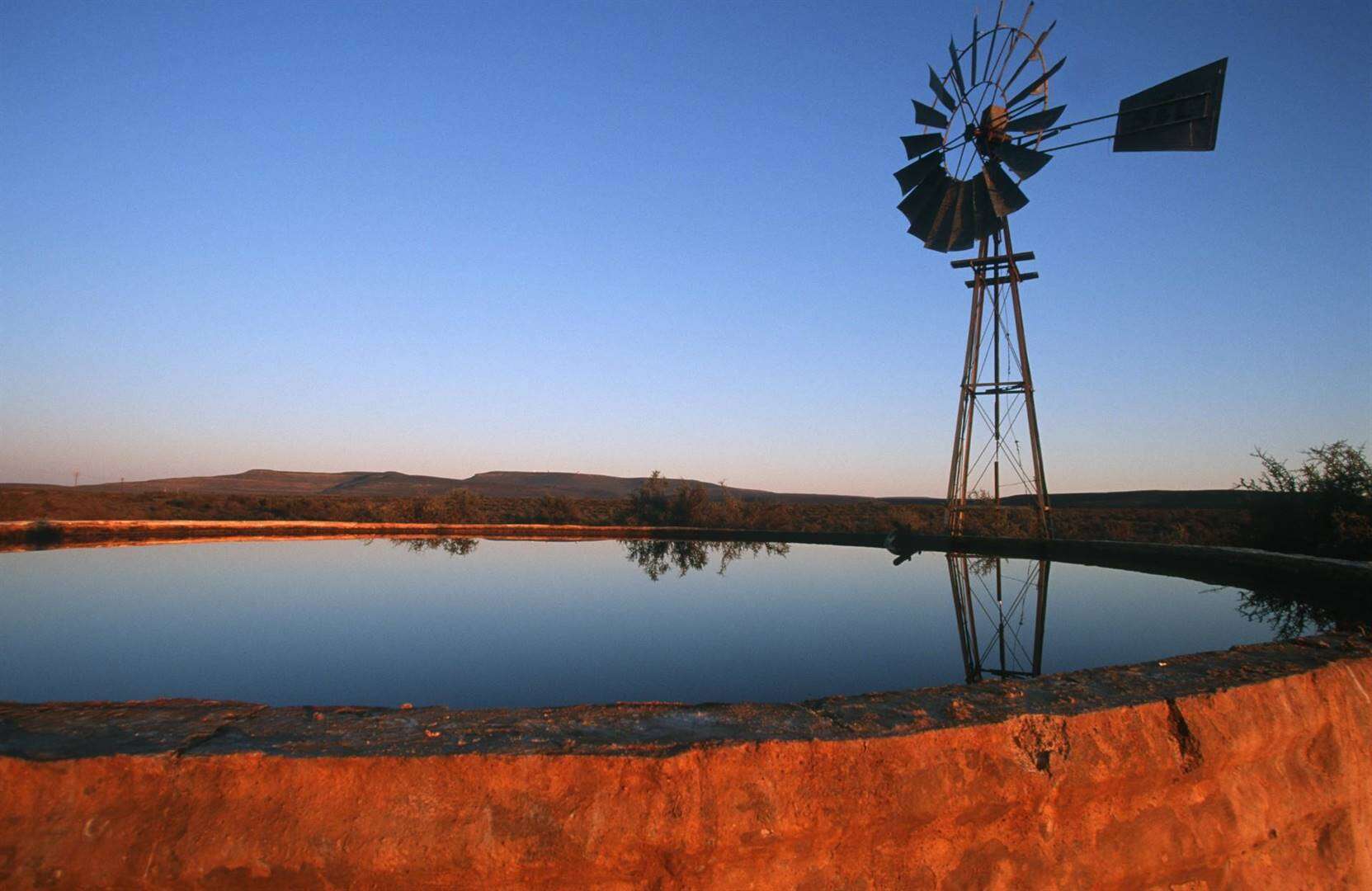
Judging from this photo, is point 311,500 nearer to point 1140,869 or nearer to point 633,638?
point 633,638

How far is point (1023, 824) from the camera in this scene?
5.49 feet

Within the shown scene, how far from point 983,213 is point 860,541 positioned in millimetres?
6348

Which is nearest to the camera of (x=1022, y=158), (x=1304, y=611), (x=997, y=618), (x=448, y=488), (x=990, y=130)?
(x=1304, y=611)

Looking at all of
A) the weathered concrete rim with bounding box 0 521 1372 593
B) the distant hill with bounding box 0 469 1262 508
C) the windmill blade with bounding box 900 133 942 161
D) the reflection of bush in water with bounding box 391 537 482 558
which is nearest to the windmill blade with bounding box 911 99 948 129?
the windmill blade with bounding box 900 133 942 161

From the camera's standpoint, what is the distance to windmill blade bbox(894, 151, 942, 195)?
1038 centimetres

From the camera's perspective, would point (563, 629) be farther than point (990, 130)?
No

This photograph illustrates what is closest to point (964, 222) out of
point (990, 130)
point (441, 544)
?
point (990, 130)

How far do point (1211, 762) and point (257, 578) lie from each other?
305 inches

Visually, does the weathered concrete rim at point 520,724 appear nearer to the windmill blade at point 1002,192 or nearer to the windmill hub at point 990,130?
A: the windmill blade at point 1002,192

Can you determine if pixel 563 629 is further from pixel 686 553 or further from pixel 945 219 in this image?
pixel 945 219

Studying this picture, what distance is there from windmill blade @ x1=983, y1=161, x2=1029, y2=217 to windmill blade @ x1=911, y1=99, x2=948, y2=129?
0.86 m

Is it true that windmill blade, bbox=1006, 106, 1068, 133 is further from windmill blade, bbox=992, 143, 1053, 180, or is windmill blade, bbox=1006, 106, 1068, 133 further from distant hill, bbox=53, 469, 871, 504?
distant hill, bbox=53, 469, 871, 504

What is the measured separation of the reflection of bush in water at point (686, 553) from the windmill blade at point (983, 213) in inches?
216

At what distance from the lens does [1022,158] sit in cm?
973
